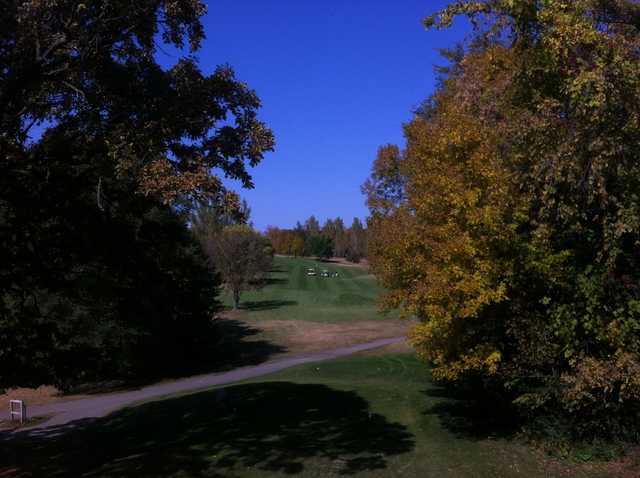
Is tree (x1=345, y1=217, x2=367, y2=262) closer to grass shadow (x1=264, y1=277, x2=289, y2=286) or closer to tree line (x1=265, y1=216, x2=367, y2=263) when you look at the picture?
tree line (x1=265, y1=216, x2=367, y2=263)

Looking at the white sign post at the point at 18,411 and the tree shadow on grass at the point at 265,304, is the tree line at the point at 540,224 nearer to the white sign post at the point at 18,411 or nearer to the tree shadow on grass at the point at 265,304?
the white sign post at the point at 18,411

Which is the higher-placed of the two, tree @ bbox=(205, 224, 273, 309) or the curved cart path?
tree @ bbox=(205, 224, 273, 309)

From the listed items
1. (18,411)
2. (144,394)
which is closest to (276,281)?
(144,394)

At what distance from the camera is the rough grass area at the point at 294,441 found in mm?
11750

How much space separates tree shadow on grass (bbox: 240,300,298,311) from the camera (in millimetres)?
62475

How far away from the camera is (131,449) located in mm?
15023

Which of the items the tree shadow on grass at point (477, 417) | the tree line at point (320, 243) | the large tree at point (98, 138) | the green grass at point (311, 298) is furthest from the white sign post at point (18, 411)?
the tree line at point (320, 243)

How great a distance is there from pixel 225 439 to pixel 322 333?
108 ft

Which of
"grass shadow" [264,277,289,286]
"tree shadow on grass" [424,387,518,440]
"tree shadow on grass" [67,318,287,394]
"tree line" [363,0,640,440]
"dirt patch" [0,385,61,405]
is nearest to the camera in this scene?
"tree line" [363,0,640,440]

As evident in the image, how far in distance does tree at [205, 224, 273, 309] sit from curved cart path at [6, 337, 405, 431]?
18287mm

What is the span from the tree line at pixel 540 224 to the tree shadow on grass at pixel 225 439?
301 cm

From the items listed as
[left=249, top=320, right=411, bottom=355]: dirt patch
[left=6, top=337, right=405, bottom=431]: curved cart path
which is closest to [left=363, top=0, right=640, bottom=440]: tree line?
[left=6, top=337, right=405, bottom=431]: curved cart path

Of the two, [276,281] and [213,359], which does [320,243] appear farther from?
[213,359]

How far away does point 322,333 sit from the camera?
47.3m
